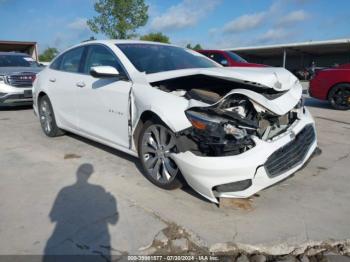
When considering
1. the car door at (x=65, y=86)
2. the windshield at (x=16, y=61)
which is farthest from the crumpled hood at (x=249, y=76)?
the windshield at (x=16, y=61)

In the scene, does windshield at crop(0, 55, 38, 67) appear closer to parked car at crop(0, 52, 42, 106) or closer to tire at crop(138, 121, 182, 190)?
parked car at crop(0, 52, 42, 106)

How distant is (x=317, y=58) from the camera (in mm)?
39281

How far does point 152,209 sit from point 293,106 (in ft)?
5.83

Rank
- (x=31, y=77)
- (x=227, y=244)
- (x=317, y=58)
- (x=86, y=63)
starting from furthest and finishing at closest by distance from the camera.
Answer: (x=317, y=58) < (x=31, y=77) < (x=86, y=63) < (x=227, y=244)

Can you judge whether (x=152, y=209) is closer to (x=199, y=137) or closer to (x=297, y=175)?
(x=199, y=137)

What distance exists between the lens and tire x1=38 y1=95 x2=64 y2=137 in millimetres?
5434

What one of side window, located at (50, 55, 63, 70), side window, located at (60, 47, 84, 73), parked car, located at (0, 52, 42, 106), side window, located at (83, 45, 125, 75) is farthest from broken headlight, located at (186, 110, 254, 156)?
parked car, located at (0, 52, 42, 106)

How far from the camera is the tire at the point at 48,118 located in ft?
17.8

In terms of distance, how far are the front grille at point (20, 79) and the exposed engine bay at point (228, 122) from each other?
6.15 meters

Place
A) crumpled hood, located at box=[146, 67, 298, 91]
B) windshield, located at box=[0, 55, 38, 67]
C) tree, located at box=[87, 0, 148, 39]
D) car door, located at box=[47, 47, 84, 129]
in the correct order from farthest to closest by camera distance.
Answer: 1. tree, located at box=[87, 0, 148, 39]
2. windshield, located at box=[0, 55, 38, 67]
3. car door, located at box=[47, 47, 84, 129]
4. crumpled hood, located at box=[146, 67, 298, 91]

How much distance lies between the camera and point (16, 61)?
9.62 metres

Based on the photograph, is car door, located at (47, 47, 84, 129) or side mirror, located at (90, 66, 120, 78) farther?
car door, located at (47, 47, 84, 129)

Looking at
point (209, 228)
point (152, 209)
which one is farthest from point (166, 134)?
point (209, 228)

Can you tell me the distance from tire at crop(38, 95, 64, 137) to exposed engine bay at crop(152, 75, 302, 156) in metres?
2.73
